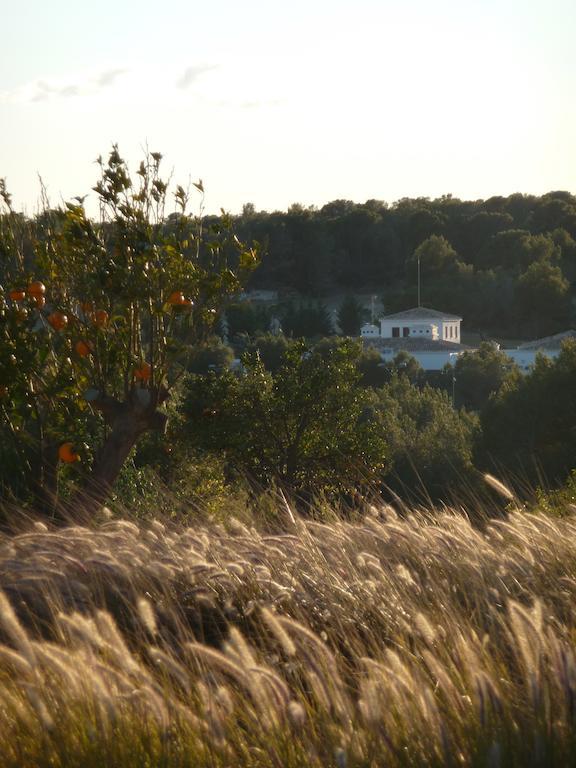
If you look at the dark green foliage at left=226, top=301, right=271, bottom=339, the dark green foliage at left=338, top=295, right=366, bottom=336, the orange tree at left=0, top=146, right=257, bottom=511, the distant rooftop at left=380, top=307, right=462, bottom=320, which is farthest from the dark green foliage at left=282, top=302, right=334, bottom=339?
the orange tree at left=0, top=146, right=257, bottom=511

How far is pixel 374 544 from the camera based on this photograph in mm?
5086

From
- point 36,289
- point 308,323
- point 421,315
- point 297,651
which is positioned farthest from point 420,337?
point 297,651

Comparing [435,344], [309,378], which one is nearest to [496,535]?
[309,378]

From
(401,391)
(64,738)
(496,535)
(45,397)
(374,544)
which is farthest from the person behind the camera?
(401,391)

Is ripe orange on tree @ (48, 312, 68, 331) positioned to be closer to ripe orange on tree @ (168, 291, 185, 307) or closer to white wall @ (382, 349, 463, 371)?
ripe orange on tree @ (168, 291, 185, 307)

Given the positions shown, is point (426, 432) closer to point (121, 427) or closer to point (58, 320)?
point (121, 427)

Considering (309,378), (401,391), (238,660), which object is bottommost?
(401,391)

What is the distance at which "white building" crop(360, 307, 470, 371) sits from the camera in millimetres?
68625

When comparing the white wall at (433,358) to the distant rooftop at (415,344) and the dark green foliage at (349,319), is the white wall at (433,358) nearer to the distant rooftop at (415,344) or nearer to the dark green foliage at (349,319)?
the distant rooftop at (415,344)

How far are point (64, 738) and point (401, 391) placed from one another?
1960 inches

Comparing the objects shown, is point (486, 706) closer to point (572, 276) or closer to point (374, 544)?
point (374, 544)

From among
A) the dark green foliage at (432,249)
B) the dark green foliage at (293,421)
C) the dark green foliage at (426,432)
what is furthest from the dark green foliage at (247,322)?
the dark green foliage at (293,421)

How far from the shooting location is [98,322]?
Answer: 8.64 meters

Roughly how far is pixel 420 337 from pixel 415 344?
243cm
